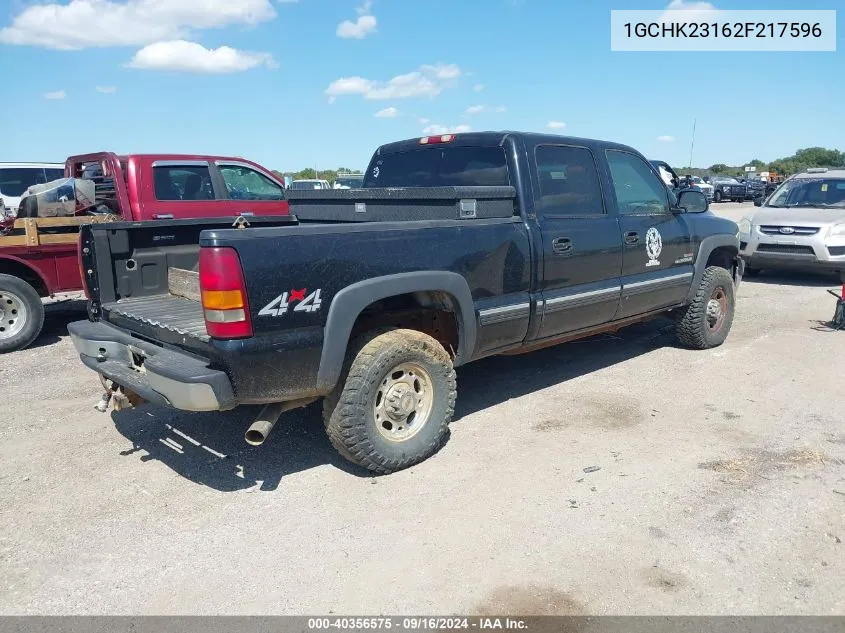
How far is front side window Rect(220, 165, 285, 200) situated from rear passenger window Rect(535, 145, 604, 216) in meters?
4.86

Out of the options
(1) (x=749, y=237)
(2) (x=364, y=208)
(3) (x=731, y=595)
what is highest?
(2) (x=364, y=208)

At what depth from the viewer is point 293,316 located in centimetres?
340

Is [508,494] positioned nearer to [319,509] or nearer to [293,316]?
[319,509]

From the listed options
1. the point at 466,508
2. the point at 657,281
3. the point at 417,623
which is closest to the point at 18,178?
the point at 657,281

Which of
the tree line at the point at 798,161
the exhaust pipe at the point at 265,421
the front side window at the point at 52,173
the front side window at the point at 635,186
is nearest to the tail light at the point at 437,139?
the front side window at the point at 635,186

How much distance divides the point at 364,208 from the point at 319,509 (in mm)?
2254

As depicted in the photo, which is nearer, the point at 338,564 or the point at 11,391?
the point at 338,564

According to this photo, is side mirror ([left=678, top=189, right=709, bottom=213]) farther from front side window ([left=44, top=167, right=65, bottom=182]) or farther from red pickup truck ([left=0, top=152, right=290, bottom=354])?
front side window ([left=44, top=167, right=65, bottom=182])

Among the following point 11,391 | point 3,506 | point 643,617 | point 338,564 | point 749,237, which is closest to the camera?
point 643,617

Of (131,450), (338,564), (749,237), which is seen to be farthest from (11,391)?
(749,237)

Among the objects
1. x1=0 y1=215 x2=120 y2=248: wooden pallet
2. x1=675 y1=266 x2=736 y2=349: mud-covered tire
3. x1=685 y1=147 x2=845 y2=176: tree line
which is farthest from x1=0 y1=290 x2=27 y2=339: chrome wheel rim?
x1=685 y1=147 x2=845 y2=176: tree line

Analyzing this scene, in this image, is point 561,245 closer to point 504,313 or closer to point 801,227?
point 504,313

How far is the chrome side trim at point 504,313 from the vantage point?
4.27 m

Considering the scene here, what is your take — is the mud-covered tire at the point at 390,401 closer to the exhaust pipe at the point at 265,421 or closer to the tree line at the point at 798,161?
the exhaust pipe at the point at 265,421
